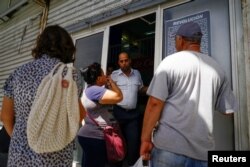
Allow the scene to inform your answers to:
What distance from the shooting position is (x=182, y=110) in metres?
1.63

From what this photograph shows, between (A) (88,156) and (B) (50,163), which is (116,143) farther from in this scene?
(B) (50,163)

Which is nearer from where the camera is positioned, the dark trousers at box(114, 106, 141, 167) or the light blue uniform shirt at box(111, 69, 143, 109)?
the dark trousers at box(114, 106, 141, 167)

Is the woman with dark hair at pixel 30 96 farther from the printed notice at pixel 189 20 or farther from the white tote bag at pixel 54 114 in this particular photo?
the printed notice at pixel 189 20

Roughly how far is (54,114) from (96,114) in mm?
936

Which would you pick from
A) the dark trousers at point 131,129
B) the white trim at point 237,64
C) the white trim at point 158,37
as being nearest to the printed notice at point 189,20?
the white trim at point 158,37

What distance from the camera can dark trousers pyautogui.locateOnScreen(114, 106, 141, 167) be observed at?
9.27 feet

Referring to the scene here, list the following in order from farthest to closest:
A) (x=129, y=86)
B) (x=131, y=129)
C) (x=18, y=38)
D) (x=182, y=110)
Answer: (x=18, y=38) → (x=129, y=86) → (x=131, y=129) → (x=182, y=110)

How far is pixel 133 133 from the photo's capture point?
9.29ft

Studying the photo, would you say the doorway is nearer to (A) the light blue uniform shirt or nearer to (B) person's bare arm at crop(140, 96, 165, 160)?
(A) the light blue uniform shirt

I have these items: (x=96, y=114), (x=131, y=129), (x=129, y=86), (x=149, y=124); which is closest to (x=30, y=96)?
(x=149, y=124)

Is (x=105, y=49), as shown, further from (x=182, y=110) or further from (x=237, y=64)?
(x=182, y=110)

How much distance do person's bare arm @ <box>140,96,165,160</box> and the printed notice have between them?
122 centimetres

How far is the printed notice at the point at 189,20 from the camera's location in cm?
264

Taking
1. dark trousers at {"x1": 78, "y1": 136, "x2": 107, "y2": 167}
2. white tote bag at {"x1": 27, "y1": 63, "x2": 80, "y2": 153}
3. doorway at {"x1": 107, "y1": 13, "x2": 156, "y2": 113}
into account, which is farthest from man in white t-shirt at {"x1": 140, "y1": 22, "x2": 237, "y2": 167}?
doorway at {"x1": 107, "y1": 13, "x2": 156, "y2": 113}
